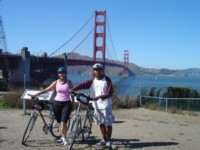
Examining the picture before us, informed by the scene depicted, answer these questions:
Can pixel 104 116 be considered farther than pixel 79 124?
No

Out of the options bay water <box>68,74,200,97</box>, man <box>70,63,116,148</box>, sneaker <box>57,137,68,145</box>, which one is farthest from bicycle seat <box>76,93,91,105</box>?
bay water <box>68,74,200,97</box>

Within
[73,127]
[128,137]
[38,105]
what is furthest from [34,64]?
[73,127]

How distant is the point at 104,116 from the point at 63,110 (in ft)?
2.33

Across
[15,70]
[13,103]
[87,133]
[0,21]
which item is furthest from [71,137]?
[0,21]

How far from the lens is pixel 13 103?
523 inches

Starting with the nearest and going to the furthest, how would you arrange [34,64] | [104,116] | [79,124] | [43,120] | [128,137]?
[104,116] < [79,124] < [43,120] < [128,137] < [34,64]

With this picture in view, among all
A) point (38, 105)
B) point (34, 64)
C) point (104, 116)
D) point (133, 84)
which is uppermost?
point (34, 64)

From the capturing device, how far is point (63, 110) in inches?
261

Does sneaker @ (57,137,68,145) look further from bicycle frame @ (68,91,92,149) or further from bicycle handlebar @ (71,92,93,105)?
bicycle handlebar @ (71,92,93,105)

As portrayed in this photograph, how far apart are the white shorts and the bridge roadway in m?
45.3

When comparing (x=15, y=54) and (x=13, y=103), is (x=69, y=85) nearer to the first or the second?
(x=13, y=103)

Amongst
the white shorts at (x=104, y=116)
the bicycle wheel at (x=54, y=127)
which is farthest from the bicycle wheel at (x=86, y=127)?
the bicycle wheel at (x=54, y=127)

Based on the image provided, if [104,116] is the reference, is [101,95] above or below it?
above

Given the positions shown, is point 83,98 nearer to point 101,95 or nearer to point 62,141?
point 101,95
